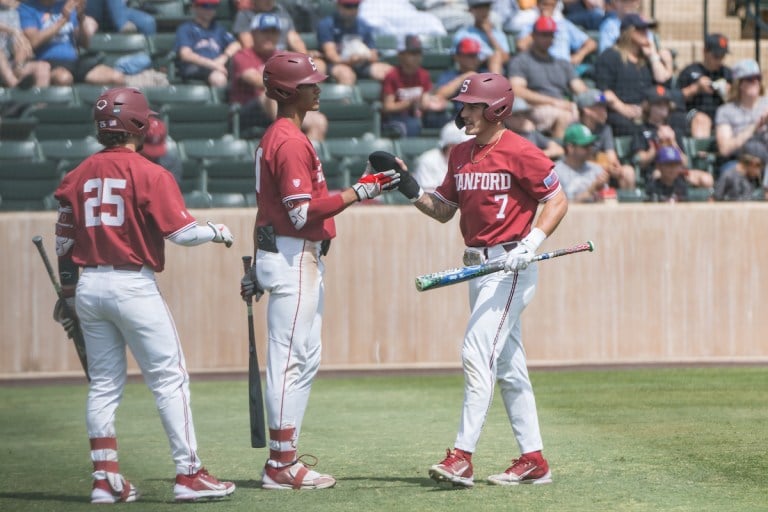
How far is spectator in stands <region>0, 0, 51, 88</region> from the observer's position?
12.6 m

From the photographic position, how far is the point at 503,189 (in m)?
6.33

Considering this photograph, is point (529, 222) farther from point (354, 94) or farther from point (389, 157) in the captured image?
point (354, 94)

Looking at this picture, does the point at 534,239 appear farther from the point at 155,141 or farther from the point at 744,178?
the point at 744,178

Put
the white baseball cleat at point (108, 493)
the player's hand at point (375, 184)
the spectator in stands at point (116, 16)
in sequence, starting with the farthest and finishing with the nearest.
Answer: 1. the spectator in stands at point (116, 16)
2. the player's hand at point (375, 184)
3. the white baseball cleat at point (108, 493)

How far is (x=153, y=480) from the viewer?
6.66 metres

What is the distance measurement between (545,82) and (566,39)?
100 centimetres

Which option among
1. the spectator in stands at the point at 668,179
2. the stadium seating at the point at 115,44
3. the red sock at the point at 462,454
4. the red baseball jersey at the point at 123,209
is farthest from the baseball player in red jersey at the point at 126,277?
the stadium seating at the point at 115,44

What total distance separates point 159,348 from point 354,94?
25.1ft

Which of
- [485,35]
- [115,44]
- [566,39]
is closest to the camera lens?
[115,44]

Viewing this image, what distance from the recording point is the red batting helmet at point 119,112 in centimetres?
595

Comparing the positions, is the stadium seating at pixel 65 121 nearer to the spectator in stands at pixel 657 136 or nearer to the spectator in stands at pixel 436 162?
the spectator in stands at pixel 436 162

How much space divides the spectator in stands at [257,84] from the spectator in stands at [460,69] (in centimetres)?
124

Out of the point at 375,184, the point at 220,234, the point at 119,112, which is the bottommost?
the point at 220,234

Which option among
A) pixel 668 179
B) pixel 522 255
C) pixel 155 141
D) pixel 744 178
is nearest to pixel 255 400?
pixel 522 255
